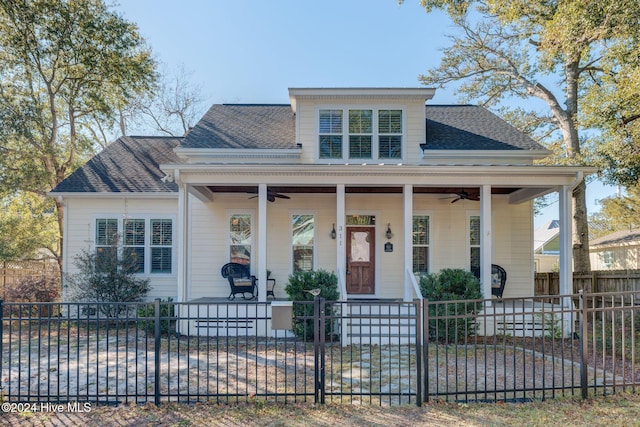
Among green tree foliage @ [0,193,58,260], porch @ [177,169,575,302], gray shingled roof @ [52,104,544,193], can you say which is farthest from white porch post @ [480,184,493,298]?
green tree foliage @ [0,193,58,260]

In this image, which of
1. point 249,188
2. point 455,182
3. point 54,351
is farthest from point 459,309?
point 54,351

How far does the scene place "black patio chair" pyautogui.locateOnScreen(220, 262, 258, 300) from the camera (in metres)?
9.66

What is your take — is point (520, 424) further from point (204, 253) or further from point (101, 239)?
point (101, 239)

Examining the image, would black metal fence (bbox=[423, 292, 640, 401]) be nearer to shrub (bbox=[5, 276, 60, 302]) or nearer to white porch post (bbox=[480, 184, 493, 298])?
white porch post (bbox=[480, 184, 493, 298])

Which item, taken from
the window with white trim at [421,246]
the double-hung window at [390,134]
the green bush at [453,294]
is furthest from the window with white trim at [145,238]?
the green bush at [453,294]

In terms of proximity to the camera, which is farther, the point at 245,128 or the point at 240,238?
the point at 245,128

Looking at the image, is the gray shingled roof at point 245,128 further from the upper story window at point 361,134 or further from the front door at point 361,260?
the front door at point 361,260

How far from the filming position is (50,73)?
1387 cm

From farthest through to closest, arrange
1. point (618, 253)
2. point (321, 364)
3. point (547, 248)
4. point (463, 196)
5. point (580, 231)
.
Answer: point (547, 248) → point (618, 253) → point (580, 231) → point (463, 196) → point (321, 364)

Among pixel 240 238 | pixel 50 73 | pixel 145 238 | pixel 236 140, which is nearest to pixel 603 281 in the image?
pixel 240 238

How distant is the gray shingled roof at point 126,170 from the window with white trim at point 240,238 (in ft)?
6.91

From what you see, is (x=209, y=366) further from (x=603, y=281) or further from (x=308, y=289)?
(x=603, y=281)

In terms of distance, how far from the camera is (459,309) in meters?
7.87

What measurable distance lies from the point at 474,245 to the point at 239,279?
6.34 metres
